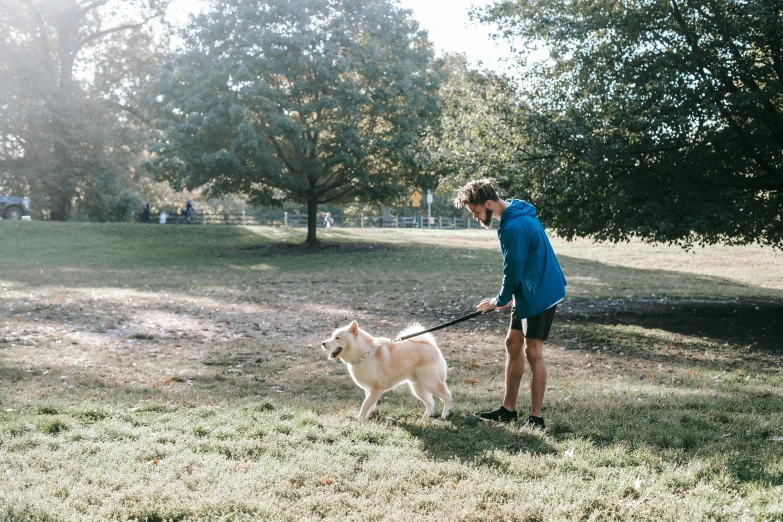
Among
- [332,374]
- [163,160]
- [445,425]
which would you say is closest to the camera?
[445,425]

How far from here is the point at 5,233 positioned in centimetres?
3269

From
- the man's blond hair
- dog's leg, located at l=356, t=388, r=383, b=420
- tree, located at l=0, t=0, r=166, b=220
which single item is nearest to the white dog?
dog's leg, located at l=356, t=388, r=383, b=420

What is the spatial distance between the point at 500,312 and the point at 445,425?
953 centimetres

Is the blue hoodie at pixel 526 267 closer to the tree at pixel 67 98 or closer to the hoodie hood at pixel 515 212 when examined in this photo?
the hoodie hood at pixel 515 212

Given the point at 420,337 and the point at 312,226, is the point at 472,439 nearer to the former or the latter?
the point at 420,337

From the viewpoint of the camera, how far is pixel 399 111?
2955 centimetres

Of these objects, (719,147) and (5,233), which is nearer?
(719,147)

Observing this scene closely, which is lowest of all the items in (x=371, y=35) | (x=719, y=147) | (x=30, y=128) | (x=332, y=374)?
(x=332, y=374)

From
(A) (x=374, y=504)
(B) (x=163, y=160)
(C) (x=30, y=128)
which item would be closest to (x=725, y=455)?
(A) (x=374, y=504)

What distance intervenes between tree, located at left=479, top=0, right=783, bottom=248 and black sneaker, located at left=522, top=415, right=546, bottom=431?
674 cm

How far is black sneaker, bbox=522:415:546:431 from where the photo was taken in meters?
5.87

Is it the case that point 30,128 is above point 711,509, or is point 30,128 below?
above

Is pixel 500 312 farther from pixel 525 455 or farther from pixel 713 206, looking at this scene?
pixel 525 455

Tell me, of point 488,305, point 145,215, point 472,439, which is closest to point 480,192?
point 488,305
